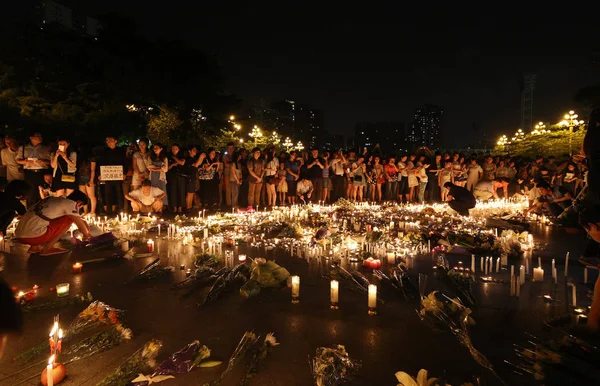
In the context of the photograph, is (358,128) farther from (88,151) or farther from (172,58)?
(88,151)

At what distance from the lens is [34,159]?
835 cm

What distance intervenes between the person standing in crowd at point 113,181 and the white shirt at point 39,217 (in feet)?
11.6

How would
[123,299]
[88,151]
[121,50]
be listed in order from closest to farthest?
[123,299]
[88,151]
[121,50]

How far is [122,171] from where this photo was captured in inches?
373

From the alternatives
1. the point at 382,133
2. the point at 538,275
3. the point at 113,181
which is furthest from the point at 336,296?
the point at 382,133

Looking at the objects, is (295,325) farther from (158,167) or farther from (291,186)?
(291,186)

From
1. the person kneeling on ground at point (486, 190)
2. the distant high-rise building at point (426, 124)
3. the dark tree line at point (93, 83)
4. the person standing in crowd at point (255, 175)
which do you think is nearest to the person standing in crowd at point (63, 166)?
the person standing in crowd at point (255, 175)

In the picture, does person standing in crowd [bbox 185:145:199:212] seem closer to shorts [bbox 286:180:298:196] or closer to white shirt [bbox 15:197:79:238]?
shorts [bbox 286:180:298:196]

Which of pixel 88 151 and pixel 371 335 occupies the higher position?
pixel 88 151

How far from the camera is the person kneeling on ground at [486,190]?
12.4m

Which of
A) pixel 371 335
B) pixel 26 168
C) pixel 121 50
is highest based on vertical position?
pixel 121 50

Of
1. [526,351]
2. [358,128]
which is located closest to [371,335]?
[526,351]

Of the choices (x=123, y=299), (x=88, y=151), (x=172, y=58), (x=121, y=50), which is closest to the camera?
(x=123, y=299)

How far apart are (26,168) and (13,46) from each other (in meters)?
8.72
